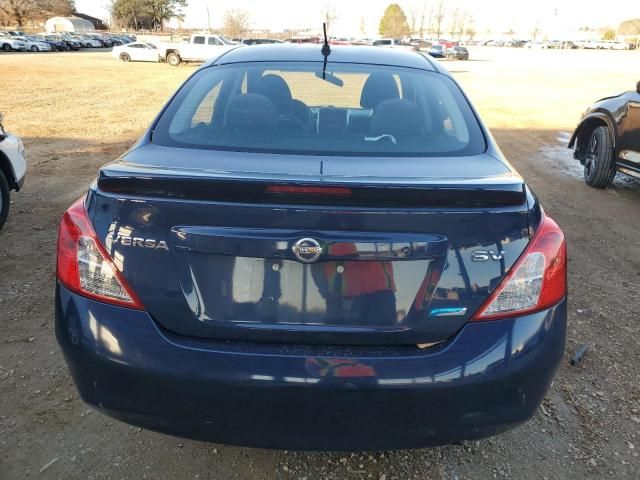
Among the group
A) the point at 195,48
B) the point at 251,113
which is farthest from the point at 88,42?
the point at 251,113

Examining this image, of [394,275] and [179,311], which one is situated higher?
[394,275]

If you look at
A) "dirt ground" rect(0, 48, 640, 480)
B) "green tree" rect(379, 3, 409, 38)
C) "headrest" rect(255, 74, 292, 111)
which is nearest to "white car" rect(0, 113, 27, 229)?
"dirt ground" rect(0, 48, 640, 480)

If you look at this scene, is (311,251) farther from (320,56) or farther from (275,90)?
(320,56)

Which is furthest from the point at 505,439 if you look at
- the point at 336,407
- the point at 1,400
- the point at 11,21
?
the point at 11,21

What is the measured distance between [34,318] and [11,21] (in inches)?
3849

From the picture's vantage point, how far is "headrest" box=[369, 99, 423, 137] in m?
2.46

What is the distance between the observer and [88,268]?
179cm

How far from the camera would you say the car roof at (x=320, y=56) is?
3.01 metres

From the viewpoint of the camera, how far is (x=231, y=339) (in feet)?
5.76

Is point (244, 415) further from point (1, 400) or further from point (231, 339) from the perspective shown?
point (1, 400)

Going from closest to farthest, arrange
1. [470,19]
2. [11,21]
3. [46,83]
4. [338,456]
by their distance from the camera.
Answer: [338,456] → [46,83] → [11,21] → [470,19]

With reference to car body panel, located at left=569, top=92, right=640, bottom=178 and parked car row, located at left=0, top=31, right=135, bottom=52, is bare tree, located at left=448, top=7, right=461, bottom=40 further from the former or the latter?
car body panel, located at left=569, top=92, right=640, bottom=178

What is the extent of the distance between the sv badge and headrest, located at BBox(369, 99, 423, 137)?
89 cm

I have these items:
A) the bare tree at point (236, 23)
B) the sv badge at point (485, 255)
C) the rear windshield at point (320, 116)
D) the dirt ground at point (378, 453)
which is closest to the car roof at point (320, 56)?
the rear windshield at point (320, 116)
